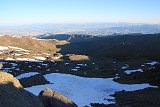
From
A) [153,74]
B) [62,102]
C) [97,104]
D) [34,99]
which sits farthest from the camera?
[153,74]

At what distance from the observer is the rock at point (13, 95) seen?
1830 centimetres

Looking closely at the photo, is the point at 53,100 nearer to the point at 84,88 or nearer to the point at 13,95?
the point at 13,95

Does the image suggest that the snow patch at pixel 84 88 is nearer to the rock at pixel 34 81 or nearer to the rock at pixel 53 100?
the rock at pixel 34 81

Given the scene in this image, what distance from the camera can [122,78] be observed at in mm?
56844

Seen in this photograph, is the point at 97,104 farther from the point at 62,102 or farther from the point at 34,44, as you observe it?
the point at 34,44

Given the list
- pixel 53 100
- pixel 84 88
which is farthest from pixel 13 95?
pixel 84 88

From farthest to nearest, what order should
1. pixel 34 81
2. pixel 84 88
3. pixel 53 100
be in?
pixel 34 81
pixel 84 88
pixel 53 100

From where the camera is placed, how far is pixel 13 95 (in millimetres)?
19484

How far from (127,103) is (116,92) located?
8.44 meters

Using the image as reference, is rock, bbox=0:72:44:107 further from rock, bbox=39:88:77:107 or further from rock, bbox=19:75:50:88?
rock, bbox=19:75:50:88

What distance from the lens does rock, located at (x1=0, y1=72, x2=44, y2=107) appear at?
1830cm

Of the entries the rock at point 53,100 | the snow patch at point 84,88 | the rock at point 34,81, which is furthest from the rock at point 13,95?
the rock at point 34,81

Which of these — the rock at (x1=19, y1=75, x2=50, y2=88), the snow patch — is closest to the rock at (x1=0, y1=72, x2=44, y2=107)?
the snow patch

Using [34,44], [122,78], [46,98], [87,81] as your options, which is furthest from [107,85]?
[34,44]
